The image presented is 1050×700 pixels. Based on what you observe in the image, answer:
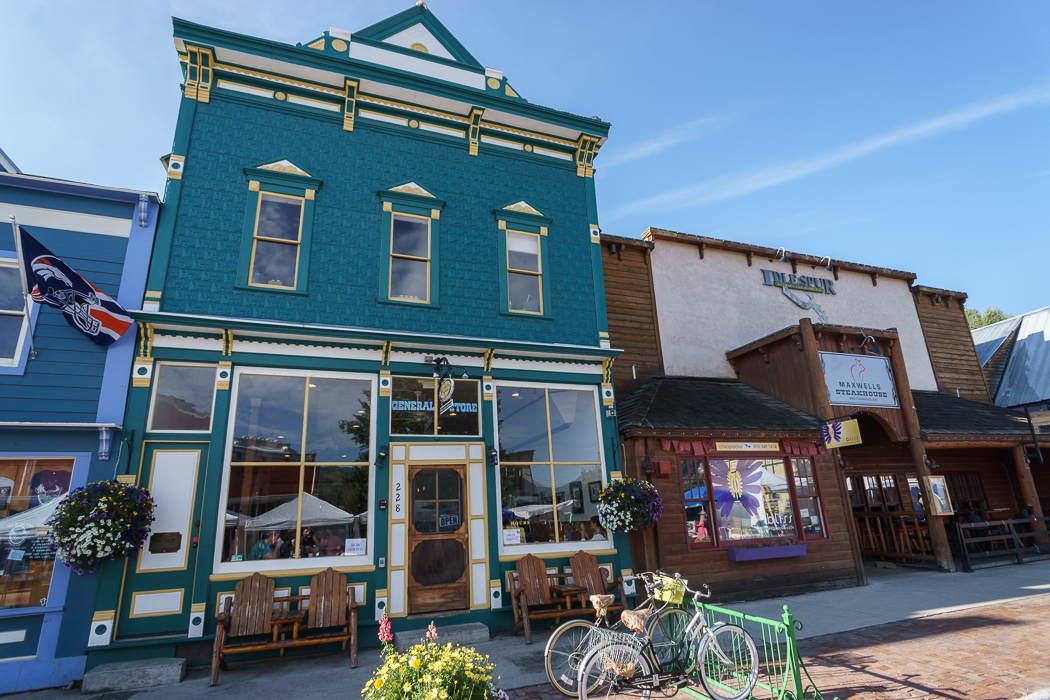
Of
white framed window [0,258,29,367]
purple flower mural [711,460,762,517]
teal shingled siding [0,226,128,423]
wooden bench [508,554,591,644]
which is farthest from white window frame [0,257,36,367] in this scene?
purple flower mural [711,460,762,517]

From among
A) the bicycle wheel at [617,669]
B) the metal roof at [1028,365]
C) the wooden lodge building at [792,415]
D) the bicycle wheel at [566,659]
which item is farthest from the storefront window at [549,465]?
the metal roof at [1028,365]

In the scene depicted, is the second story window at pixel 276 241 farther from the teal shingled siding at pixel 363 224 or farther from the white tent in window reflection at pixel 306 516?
the white tent in window reflection at pixel 306 516

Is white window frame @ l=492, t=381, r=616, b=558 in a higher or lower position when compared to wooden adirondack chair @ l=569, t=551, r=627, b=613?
higher

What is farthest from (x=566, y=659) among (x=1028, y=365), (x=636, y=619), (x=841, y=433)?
(x=1028, y=365)

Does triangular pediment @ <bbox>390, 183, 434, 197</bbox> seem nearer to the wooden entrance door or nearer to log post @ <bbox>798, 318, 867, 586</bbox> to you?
the wooden entrance door

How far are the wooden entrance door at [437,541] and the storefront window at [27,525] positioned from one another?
5.00 m

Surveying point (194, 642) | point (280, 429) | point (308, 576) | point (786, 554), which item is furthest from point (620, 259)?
point (194, 642)

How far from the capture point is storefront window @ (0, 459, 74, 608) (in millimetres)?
7461

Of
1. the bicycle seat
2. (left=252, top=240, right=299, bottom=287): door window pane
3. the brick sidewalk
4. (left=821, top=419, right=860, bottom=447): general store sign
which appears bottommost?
the brick sidewalk

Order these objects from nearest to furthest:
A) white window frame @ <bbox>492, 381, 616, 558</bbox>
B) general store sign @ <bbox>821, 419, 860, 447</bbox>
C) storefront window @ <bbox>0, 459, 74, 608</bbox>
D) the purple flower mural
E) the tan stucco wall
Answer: storefront window @ <bbox>0, 459, 74, 608</bbox> < white window frame @ <bbox>492, 381, 616, 558</bbox> < the purple flower mural < general store sign @ <bbox>821, 419, 860, 447</bbox> < the tan stucco wall

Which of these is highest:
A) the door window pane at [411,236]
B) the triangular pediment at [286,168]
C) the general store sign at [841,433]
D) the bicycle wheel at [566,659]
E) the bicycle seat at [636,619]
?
the triangular pediment at [286,168]

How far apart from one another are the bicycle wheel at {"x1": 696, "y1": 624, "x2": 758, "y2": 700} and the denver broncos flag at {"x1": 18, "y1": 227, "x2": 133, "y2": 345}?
9309mm

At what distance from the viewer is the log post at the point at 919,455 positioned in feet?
45.2

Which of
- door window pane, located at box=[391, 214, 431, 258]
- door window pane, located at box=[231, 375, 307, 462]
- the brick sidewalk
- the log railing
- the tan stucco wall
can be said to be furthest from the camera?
the tan stucco wall
